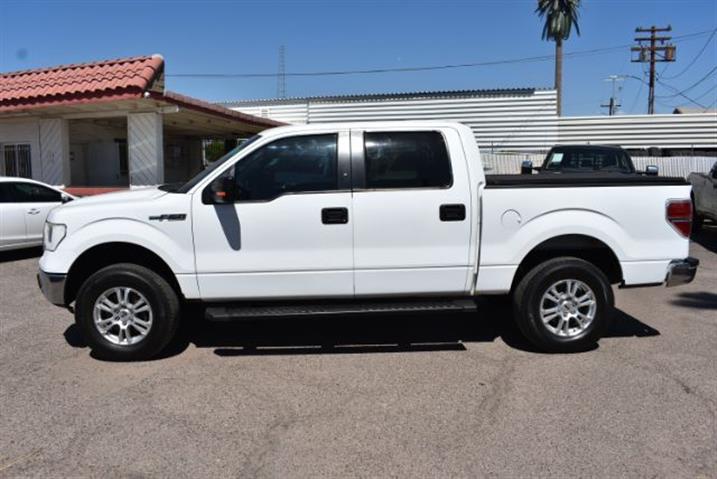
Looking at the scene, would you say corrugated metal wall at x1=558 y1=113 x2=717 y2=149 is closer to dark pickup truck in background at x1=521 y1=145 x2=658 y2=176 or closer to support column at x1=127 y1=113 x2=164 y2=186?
dark pickup truck in background at x1=521 y1=145 x2=658 y2=176

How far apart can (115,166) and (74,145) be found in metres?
1.30

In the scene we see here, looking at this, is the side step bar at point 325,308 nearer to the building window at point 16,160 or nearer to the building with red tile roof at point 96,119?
the building with red tile roof at point 96,119

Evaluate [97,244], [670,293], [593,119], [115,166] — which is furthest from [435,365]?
[593,119]

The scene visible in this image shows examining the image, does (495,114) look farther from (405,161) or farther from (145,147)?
(405,161)

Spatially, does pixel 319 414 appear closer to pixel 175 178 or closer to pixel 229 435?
pixel 229 435

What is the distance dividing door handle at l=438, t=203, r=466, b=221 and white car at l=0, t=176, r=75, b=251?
8.48 meters

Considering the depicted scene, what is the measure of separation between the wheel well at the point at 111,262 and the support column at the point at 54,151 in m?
10.5

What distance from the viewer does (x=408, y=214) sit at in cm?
494

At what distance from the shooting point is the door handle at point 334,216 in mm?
4914

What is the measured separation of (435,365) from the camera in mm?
4980

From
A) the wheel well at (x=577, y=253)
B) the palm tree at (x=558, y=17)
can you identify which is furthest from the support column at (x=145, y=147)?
the palm tree at (x=558, y=17)

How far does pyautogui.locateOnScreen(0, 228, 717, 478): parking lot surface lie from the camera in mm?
3430

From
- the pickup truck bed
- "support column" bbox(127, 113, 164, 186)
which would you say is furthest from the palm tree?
the pickup truck bed

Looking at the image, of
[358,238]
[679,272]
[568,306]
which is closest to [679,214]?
[679,272]
